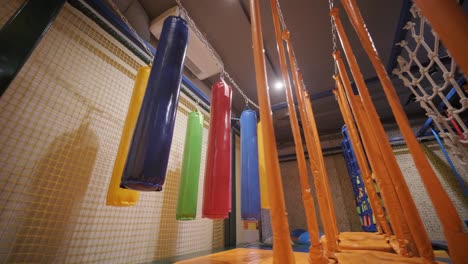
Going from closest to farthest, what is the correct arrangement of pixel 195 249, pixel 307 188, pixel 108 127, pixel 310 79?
pixel 307 188
pixel 108 127
pixel 195 249
pixel 310 79

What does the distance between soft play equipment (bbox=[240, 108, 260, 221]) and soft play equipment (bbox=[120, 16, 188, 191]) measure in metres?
0.84

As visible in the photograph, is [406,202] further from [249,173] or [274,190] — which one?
[249,173]

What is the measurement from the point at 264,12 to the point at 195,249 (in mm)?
3263

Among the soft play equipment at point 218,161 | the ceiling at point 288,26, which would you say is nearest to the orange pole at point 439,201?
the soft play equipment at point 218,161

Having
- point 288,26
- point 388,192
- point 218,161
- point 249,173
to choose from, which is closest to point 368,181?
point 388,192

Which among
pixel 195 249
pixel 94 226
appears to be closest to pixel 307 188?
pixel 94 226

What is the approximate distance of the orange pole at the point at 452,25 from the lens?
364mm

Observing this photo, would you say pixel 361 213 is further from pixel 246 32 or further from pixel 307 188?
pixel 246 32

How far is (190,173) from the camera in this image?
1522mm

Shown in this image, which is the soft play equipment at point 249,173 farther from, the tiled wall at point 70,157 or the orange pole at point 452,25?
the orange pole at point 452,25

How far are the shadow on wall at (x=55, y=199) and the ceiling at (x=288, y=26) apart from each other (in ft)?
5.32

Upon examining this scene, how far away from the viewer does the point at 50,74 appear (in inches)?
52.6

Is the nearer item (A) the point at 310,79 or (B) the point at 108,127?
(B) the point at 108,127

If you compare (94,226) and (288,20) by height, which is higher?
(288,20)
